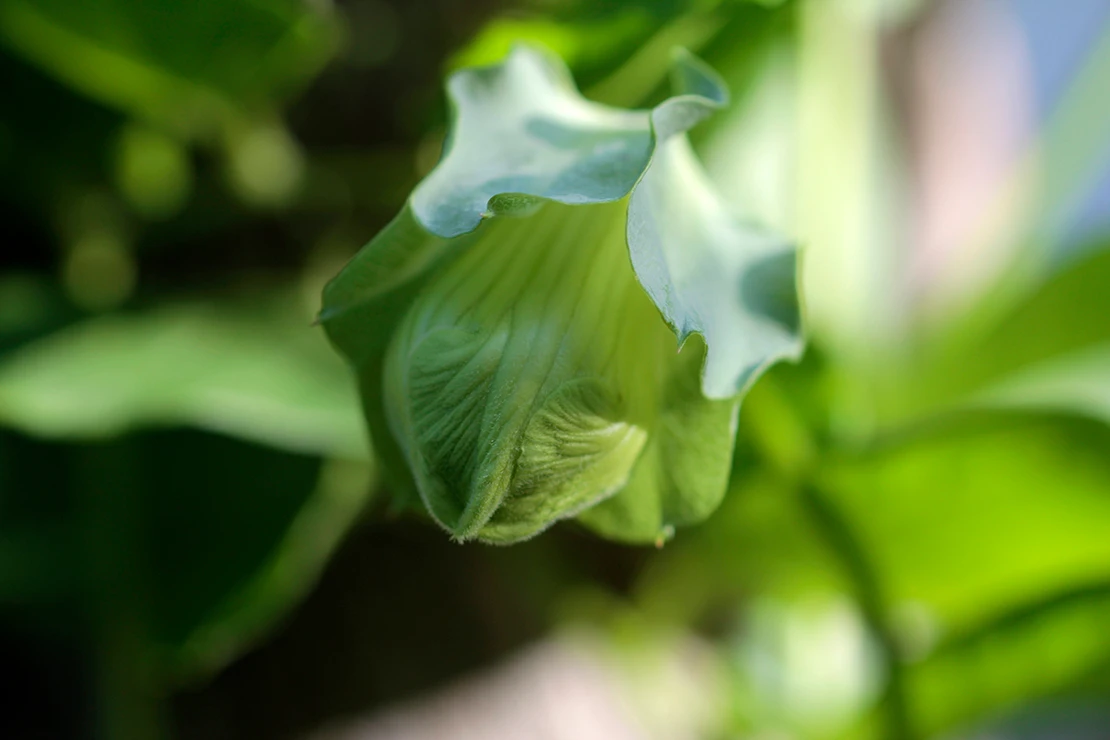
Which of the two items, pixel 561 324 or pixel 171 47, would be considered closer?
pixel 561 324

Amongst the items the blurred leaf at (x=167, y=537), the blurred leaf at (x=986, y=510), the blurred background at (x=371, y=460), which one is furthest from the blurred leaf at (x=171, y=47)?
the blurred leaf at (x=986, y=510)

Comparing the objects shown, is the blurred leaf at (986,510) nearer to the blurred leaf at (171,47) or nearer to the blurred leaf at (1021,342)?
the blurred leaf at (1021,342)

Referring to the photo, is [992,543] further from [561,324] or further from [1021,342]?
[561,324]

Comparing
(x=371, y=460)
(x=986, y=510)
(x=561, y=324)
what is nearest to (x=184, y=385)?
(x=371, y=460)

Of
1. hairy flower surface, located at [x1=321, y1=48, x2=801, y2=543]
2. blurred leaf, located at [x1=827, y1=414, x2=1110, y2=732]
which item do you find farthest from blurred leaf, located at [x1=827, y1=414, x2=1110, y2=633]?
hairy flower surface, located at [x1=321, y1=48, x2=801, y2=543]

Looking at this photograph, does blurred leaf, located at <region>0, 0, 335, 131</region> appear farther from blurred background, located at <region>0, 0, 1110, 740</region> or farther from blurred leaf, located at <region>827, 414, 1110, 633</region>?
blurred leaf, located at <region>827, 414, 1110, 633</region>

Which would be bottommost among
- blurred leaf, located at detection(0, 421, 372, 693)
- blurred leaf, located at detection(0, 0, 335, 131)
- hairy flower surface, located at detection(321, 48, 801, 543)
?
blurred leaf, located at detection(0, 421, 372, 693)
